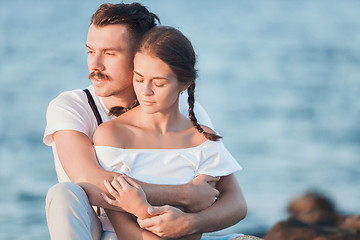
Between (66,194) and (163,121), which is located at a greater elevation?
(163,121)

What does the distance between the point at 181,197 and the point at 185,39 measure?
0.83 m

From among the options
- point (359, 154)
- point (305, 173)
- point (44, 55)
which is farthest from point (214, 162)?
point (44, 55)

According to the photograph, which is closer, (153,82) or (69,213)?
(69,213)

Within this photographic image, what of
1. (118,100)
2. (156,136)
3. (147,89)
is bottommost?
(156,136)

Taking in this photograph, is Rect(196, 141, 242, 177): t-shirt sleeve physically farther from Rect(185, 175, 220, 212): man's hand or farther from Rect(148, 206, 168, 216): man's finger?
Rect(148, 206, 168, 216): man's finger

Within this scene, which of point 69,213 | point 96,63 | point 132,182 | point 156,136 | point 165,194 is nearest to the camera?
point 69,213

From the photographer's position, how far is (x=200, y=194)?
348cm

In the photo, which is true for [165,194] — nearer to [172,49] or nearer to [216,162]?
[216,162]

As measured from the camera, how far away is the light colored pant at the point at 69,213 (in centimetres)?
315

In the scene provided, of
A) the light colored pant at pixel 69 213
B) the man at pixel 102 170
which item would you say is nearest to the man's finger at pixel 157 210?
the man at pixel 102 170

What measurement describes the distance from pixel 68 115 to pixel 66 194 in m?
0.55

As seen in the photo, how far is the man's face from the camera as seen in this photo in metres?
3.71

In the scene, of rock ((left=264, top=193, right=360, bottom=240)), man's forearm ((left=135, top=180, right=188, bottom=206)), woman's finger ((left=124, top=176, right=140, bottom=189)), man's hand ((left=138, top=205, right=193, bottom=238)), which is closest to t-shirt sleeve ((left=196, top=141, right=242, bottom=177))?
man's forearm ((left=135, top=180, right=188, bottom=206))

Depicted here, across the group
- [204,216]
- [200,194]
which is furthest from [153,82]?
[204,216]
